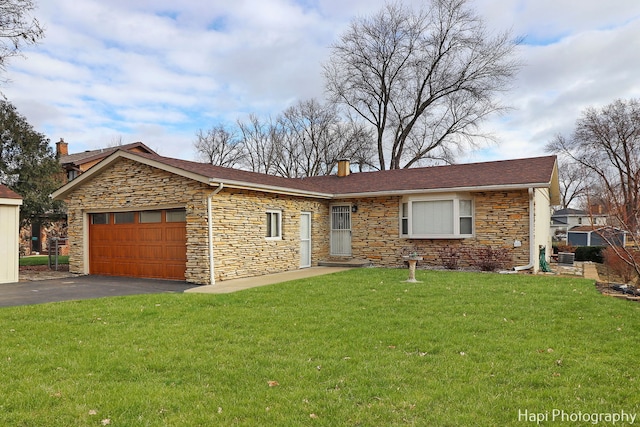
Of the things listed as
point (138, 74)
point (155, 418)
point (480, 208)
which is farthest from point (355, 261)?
point (155, 418)

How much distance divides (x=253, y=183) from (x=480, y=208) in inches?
298

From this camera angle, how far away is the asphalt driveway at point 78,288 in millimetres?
9156

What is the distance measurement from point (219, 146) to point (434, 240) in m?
33.1

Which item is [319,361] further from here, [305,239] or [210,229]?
[305,239]

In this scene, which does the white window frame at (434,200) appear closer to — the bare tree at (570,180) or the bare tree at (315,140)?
the bare tree at (315,140)

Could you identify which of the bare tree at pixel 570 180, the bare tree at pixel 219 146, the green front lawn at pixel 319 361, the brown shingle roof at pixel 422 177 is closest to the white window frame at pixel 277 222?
the brown shingle roof at pixel 422 177

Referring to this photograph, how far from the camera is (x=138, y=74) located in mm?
16859

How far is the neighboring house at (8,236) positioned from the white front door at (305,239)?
8.81 meters

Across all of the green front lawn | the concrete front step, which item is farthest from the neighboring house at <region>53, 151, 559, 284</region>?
the green front lawn

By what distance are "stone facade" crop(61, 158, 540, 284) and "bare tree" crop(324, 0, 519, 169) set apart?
16.5 metres

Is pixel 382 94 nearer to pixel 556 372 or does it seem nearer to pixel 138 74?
pixel 138 74

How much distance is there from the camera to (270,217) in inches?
550

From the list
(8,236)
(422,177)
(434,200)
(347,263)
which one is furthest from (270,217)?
(8,236)

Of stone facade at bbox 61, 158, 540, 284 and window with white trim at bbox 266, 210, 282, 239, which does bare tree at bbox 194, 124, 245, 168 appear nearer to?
stone facade at bbox 61, 158, 540, 284
